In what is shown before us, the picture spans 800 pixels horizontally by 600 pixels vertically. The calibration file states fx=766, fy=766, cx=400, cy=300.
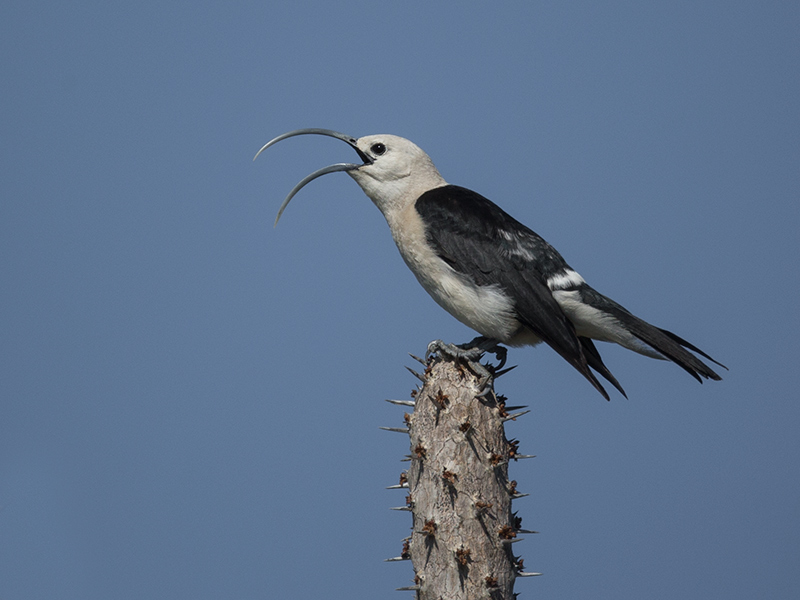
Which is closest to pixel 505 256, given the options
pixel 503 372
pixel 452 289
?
pixel 452 289

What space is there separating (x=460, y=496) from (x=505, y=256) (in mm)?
1905

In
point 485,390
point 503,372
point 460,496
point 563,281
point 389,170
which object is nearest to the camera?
point 460,496

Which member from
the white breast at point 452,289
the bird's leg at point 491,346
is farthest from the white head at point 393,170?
the bird's leg at point 491,346

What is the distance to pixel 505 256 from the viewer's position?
584cm

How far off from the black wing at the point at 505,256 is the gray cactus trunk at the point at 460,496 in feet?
2.68

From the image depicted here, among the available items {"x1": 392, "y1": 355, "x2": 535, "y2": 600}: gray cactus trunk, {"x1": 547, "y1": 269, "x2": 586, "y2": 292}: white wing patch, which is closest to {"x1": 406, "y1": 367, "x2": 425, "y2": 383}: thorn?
{"x1": 392, "y1": 355, "x2": 535, "y2": 600}: gray cactus trunk

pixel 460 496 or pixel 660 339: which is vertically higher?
pixel 660 339

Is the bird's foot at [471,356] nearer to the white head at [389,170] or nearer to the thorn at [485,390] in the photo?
the thorn at [485,390]

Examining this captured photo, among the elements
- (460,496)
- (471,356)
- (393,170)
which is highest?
(393,170)

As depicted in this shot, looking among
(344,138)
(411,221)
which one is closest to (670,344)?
(411,221)

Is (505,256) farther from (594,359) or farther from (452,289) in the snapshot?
(594,359)

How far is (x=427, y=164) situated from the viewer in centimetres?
650

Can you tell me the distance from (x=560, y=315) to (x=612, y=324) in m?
0.41

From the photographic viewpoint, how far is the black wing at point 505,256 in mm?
5625
